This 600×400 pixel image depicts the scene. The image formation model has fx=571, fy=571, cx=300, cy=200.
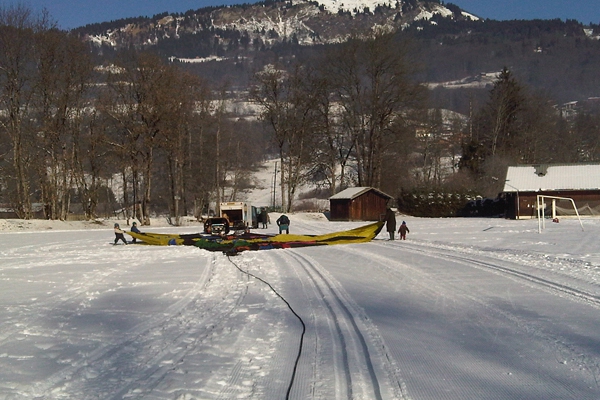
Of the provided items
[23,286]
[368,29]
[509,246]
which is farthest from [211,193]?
[23,286]

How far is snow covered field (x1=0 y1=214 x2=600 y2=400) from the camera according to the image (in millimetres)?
6078

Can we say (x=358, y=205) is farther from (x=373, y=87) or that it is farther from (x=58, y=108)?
(x=58, y=108)

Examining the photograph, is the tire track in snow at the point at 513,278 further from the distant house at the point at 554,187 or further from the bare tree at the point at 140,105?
the distant house at the point at 554,187

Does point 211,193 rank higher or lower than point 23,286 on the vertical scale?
higher

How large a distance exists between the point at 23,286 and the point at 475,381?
1104 cm

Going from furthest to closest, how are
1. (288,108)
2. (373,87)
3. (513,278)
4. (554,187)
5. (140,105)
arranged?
(288,108) → (373,87) → (554,187) → (140,105) → (513,278)

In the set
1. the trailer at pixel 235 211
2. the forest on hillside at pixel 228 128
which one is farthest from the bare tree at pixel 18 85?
the trailer at pixel 235 211

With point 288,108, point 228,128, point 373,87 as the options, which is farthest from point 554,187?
point 228,128

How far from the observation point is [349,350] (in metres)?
7.33

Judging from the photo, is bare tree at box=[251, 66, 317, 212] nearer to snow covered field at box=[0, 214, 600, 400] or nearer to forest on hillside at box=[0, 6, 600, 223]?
forest on hillside at box=[0, 6, 600, 223]

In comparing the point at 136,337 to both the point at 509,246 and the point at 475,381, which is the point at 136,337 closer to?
the point at 475,381

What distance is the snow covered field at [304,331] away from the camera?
19.9 feet

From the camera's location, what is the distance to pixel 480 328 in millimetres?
8570

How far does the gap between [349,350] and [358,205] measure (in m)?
50.3
